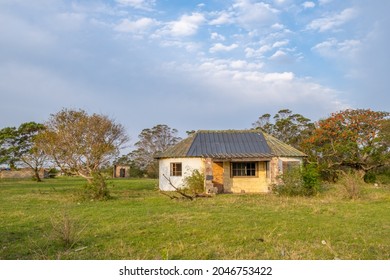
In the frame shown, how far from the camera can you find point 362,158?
26.8 metres

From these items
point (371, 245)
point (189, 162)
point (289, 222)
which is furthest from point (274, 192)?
point (371, 245)

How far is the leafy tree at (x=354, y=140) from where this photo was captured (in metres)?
26.3

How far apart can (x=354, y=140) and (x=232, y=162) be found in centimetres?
1016

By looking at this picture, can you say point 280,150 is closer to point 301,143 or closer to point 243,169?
point 243,169

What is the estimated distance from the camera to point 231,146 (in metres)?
23.0

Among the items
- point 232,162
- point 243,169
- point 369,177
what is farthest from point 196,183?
point 369,177

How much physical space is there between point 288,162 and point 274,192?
11.2 ft

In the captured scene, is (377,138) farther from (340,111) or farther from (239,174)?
(239,174)

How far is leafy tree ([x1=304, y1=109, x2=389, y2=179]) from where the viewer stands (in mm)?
26344

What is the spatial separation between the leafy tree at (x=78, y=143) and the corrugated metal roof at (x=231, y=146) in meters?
3.66

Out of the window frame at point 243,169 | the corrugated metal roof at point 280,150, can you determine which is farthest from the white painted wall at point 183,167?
the corrugated metal roof at point 280,150

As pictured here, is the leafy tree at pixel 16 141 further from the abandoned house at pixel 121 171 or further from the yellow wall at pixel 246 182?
the yellow wall at pixel 246 182

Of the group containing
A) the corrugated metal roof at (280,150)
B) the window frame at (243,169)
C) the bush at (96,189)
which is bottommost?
the bush at (96,189)

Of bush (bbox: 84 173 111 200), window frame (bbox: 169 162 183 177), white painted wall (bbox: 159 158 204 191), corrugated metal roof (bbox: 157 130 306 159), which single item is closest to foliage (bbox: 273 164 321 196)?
corrugated metal roof (bbox: 157 130 306 159)
